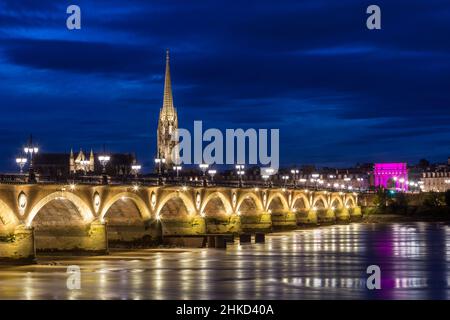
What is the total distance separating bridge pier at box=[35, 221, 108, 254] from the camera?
7369 centimetres

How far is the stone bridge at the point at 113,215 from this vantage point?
64750 millimetres

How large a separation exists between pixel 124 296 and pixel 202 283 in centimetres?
703

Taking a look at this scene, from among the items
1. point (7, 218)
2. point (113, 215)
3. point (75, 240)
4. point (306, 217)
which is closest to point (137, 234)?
point (113, 215)

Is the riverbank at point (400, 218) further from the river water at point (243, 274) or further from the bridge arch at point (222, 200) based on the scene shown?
the river water at point (243, 274)

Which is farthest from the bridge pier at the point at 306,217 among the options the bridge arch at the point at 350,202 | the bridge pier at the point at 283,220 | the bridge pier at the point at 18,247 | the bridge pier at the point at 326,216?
the bridge pier at the point at 18,247

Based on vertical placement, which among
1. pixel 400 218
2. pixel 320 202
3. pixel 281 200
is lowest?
pixel 400 218

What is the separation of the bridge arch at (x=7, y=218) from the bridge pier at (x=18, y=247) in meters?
0.61

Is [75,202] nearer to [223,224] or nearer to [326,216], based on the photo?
[223,224]

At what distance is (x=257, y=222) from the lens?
124 m

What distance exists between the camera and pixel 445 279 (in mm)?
52969

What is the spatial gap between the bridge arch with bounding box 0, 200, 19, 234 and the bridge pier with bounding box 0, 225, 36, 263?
606 mm

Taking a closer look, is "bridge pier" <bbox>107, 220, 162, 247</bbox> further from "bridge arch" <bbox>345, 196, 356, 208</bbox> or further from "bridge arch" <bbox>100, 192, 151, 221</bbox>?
"bridge arch" <bbox>345, 196, 356, 208</bbox>

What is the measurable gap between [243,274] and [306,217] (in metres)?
93.6
